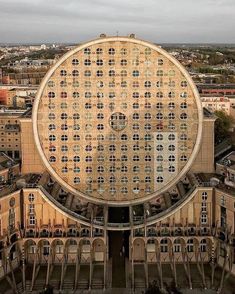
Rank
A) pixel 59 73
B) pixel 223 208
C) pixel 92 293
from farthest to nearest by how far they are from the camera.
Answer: pixel 59 73
pixel 223 208
pixel 92 293

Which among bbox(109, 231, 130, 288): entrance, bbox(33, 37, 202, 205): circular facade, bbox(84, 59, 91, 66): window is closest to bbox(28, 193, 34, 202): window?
bbox(33, 37, 202, 205): circular facade

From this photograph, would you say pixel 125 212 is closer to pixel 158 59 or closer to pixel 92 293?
pixel 92 293

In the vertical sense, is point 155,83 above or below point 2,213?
above

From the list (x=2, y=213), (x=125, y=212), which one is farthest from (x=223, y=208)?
(x=2, y=213)

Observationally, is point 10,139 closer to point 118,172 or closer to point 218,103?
point 118,172

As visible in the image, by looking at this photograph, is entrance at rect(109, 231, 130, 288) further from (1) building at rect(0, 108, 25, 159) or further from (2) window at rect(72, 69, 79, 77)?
(1) building at rect(0, 108, 25, 159)
